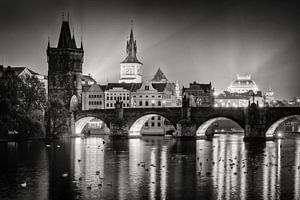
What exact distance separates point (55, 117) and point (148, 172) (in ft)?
173

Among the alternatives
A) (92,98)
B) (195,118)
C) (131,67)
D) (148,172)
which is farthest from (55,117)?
(131,67)

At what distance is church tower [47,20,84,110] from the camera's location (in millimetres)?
136750

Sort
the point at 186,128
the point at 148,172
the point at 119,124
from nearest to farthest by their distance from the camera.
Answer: the point at 148,172 < the point at 186,128 < the point at 119,124

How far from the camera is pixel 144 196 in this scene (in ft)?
153

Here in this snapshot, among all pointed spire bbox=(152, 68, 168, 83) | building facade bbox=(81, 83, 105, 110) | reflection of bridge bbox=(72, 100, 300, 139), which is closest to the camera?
reflection of bridge bbox=(72, 100, 300, 139)

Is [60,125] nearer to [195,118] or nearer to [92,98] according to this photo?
[195,118]

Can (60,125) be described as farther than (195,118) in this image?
Yes

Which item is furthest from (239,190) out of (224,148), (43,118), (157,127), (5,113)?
(157,127)

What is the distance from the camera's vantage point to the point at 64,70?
137250 mm

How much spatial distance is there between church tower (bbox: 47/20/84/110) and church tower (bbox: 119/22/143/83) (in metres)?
40.6

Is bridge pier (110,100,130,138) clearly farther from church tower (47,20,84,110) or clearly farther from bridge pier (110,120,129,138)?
church tower (47,20,84,110)

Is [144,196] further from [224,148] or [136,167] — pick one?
[224,148]

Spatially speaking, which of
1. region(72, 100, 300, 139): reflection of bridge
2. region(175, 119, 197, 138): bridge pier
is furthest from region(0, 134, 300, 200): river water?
region(175, 119, 197, 138): bridge pier

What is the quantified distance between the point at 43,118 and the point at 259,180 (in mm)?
58597
